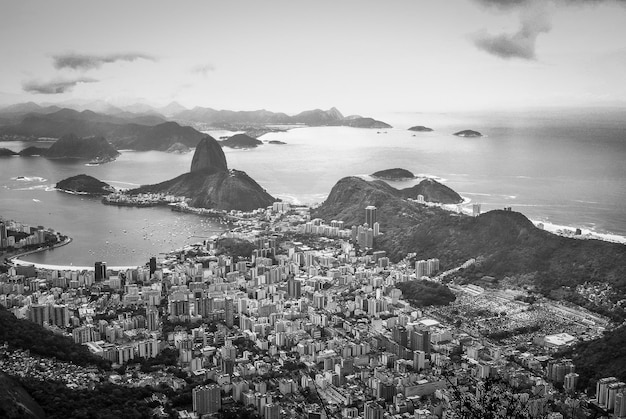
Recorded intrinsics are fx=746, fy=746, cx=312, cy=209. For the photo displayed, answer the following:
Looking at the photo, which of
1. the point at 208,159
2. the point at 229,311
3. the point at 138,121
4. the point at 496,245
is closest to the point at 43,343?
the point at 229,311

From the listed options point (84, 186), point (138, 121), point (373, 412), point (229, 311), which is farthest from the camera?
point (138, 121)

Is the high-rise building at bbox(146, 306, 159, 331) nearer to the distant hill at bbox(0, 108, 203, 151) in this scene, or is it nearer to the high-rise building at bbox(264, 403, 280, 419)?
the high-rise building at bbox(264, 403, 280, 419)

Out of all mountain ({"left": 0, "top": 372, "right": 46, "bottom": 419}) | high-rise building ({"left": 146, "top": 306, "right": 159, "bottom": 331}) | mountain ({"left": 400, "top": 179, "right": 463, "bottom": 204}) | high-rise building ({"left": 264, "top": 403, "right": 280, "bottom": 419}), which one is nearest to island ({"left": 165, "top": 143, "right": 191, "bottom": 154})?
mountain ({"left": 400, "top": 179, "right": 463, "bottom": 204})

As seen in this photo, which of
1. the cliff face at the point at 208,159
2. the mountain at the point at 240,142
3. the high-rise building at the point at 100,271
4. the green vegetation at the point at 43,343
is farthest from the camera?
the mountain at the point at 240,142

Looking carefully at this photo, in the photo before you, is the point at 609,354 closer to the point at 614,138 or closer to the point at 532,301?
the point at 532,301

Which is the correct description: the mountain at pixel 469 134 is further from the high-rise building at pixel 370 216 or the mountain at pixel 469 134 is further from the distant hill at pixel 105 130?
the high-rise building at pixel 370 216

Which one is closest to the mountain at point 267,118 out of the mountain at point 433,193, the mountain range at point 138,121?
the mountain range at point 138,121

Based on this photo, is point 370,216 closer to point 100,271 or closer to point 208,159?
point 100,271
